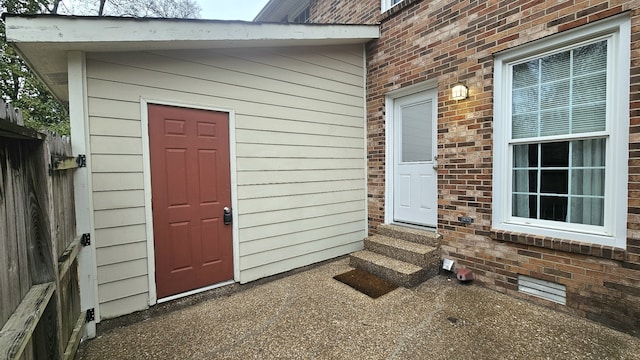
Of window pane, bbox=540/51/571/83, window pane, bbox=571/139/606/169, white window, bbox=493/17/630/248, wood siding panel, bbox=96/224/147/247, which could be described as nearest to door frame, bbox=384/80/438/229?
white window, bbox=493/17/630/248

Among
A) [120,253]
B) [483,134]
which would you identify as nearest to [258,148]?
[120,253]

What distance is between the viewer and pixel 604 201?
2.39m

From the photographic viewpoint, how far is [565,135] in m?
2.59

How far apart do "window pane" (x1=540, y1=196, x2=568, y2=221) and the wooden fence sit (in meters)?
3.82

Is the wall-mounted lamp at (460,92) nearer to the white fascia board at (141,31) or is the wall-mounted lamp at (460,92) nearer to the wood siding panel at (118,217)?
the white fascia board at (141,31)

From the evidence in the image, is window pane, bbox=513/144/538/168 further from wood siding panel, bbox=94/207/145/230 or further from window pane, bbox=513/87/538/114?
wood siding panel, bbox=94/207/145/230

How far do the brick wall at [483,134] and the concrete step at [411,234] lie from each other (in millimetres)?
138

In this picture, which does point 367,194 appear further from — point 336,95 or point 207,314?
point 207,314

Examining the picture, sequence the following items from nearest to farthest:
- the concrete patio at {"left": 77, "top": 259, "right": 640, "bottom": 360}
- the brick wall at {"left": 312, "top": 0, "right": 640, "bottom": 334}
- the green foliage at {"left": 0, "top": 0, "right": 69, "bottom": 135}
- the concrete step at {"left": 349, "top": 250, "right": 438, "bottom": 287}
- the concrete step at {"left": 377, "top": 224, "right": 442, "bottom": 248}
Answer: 1. the concrete patio at {"left": 77, "top": 259, "right": 640, "bottom": 360}
2. the brick wall at {"left": 312, "top": 0, "right": 640, "bottom": 334}
3. the concrete step at {"left": 349, "top": 250, "right": 438, "bottom": 287}
4. the concrete step at {"left": 377, "top": 224, "right": 442, "bottom": 248}
5. the green foliage at {"left": 0, "top": 0, "right": 69, "bottom": 135}

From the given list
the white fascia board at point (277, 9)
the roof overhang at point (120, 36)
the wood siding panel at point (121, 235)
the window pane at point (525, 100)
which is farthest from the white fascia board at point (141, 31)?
the white fascia board at point (277, 9)

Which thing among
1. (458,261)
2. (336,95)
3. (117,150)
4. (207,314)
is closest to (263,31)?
(336,95)

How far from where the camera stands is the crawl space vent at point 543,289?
2602 millimetres

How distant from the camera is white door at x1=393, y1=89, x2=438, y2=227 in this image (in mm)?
3719

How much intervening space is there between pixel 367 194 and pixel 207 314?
2.86 metres
